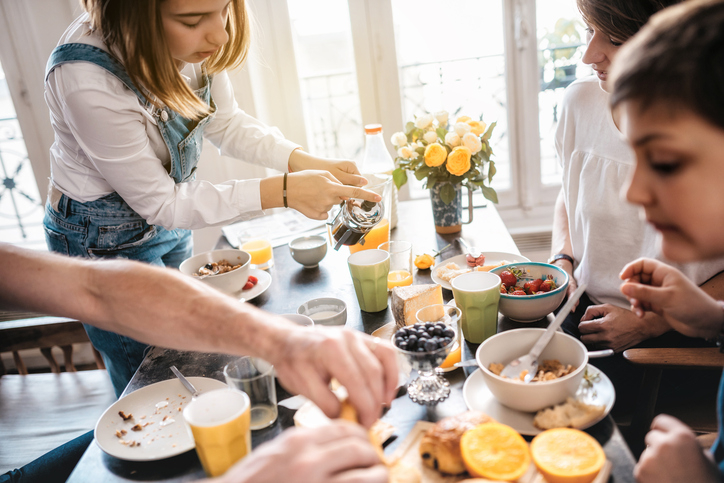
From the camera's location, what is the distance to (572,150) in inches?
66.5

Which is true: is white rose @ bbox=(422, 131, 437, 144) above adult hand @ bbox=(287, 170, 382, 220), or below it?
above

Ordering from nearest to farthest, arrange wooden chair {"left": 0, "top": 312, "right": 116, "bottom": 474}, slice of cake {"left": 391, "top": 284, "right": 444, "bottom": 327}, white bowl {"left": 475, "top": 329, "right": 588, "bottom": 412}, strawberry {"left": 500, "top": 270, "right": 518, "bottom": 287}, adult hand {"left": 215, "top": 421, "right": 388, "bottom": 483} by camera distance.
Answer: adult hand {"left": 215, "top": 421, "right": 388, "bottom": 483}, white bowl {"left": 475, "top": 329, "right": 588, "bottom": 412}, slice of cake {"left": 391, "top": 284, "right": 444, "bottom": 327}, strawberry {"left": 500, "top": 270, "right": 518, "bottom": 287}, wooden chair {"left": 0, "top": 312, "right": 116, "bottom": 474}

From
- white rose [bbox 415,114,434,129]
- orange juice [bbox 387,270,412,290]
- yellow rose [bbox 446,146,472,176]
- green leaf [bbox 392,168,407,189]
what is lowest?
orange juice [bbox 387,270,412,290]

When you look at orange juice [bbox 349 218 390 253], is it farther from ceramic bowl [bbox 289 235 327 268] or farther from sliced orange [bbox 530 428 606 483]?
sliced orange [bbox 530 428 606 483]

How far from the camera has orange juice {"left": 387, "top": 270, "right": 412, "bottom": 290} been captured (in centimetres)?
143

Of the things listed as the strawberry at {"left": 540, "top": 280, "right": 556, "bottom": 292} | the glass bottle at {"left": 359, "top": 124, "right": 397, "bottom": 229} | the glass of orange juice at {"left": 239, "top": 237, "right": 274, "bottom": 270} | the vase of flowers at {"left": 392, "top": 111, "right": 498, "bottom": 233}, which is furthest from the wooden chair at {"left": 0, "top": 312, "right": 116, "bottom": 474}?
the strawberry at {"left": 540, "top": 280, "right": 556, "bottom": 292}

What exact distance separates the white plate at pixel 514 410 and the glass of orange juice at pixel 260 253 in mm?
894

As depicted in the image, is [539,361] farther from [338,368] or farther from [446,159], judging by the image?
[446,159]

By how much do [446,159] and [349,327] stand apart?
0.70 m

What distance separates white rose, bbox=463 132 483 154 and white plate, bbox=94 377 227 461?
41.3 inches

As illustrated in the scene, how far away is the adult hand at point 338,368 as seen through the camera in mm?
736

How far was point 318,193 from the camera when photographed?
1.42 m

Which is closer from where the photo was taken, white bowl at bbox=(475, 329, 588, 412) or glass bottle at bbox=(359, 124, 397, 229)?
white bowl at bbox=(475, 329, 588, 412)

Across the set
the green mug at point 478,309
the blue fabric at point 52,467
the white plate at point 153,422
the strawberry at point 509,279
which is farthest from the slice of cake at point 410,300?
the blue fabric at point 52,467
